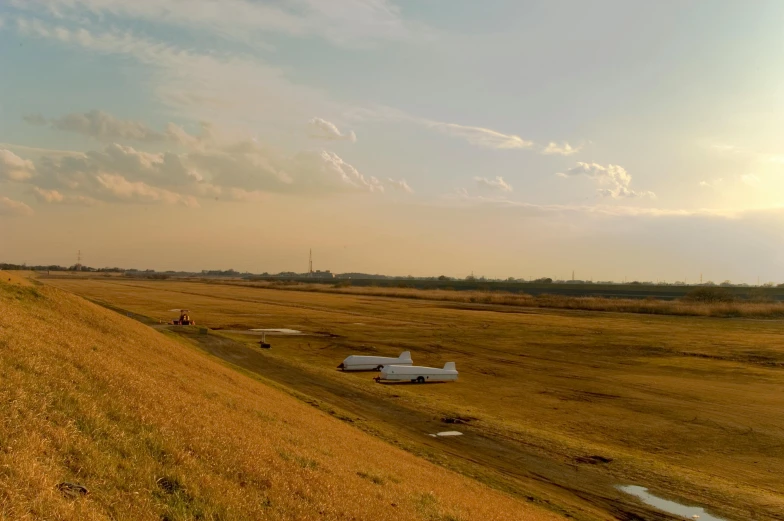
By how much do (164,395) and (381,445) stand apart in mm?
10463

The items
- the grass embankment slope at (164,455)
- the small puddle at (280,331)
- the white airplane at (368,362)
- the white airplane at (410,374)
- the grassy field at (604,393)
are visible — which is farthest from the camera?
the small puddle at (280,331)

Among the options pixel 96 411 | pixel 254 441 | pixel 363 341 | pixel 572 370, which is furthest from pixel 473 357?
pixel 96 411

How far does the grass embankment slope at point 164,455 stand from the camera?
8680 millimetres

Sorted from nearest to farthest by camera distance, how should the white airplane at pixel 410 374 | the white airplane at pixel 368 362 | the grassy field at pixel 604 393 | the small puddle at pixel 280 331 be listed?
the grassy field at pixel 604 393 → the white airplane at pixel 410 374 → the white airplane at pixel 368 362 → the small puddle at pixel 280 331

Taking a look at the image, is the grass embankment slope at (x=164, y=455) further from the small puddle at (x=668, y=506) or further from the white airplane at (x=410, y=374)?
the white airplane at (x=410, y=374)

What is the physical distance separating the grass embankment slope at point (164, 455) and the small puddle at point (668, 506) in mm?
6302

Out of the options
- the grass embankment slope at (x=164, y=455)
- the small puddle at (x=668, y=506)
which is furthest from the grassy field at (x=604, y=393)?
the grass embankment slope at (x=164, y=455)

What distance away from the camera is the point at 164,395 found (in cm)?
1427

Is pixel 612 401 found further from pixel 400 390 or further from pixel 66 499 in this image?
pixel 66 499

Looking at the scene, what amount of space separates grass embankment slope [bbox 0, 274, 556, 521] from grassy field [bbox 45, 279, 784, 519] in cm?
722

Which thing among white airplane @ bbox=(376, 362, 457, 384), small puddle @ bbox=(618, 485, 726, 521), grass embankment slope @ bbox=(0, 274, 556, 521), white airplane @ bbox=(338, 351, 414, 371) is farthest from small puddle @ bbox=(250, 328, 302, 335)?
small puddle @ bbox=(618, 485, 726, 521)

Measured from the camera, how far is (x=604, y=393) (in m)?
40.6

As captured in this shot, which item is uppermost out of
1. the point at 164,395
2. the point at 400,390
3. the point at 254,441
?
the point at 164,395

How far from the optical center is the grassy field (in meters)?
23.5
